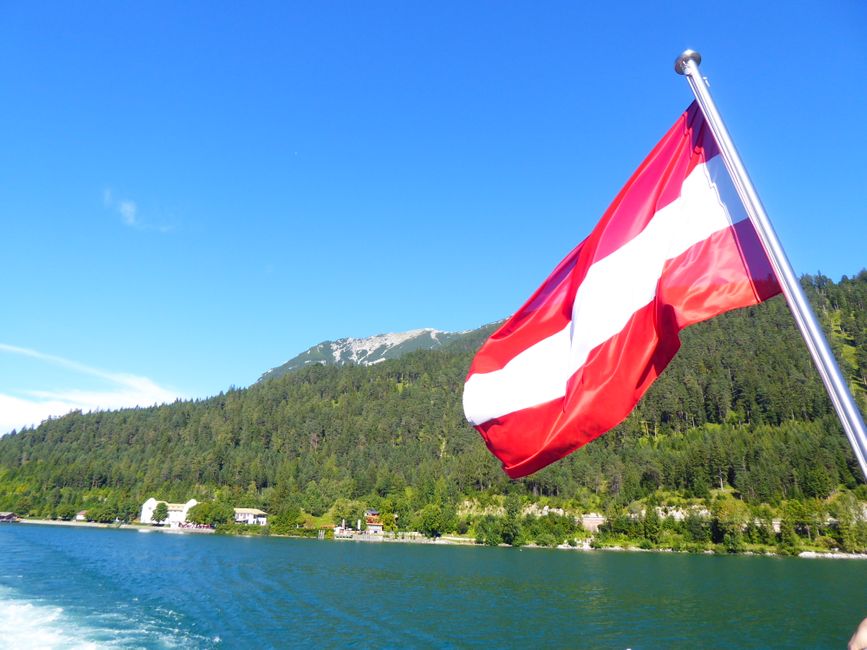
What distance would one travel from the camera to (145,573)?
166ft

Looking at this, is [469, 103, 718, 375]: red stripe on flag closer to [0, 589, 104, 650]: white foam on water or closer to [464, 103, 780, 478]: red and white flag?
[464, 103, 780, 478]: red and white flag

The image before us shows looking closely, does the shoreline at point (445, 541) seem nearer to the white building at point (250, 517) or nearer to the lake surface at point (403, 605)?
the white building at point (250, 517)

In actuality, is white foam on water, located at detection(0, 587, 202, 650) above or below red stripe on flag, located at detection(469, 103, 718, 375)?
below

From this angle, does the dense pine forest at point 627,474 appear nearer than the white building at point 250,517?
Yes

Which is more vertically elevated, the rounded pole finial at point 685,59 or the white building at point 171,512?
the white building at point 171,512

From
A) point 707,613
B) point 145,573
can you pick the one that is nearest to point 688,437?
point 707,613

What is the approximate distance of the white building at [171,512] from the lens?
14762 centimetres

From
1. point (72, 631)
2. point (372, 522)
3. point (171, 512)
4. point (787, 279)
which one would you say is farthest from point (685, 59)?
point (171, 512)

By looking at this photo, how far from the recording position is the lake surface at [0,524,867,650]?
28.4 meters

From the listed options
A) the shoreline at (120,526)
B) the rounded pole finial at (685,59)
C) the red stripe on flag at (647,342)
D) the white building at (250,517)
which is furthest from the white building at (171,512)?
the rounded pole finial at (685,59)

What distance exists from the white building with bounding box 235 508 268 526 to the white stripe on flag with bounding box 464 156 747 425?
152 metres

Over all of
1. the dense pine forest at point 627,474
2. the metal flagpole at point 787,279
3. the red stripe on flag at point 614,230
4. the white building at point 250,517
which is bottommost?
the metal flagpole at point 787,279

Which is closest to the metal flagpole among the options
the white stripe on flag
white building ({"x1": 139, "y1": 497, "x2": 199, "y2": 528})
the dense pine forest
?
the white stripe on flag

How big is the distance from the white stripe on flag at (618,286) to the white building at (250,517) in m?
152
